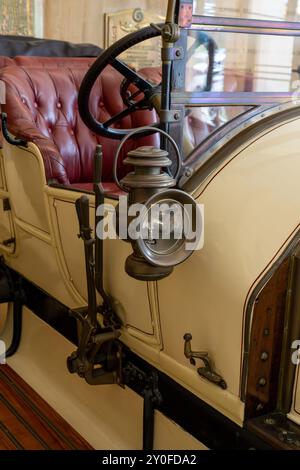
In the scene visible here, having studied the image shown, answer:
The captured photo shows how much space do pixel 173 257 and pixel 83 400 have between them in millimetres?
1068

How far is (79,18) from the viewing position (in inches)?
151

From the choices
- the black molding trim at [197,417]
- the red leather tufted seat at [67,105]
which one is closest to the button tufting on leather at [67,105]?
the red leather tufted seat at [67,105]

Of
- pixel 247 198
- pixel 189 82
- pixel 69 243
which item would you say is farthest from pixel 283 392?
pixel 189 82

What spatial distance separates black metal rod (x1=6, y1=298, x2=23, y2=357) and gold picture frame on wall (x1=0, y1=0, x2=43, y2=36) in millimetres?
1963

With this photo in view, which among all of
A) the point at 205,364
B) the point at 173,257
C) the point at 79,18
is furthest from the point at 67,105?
the point at 205,364

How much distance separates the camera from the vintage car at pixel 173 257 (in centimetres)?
132

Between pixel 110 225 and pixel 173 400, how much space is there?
0.55m

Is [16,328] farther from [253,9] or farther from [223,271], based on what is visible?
[253,9]

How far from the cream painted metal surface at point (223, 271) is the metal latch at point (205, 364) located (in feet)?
0.05

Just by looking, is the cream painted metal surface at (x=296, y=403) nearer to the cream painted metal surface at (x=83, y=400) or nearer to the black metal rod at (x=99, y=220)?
the cream painted metal surface at (x=83, y=400)

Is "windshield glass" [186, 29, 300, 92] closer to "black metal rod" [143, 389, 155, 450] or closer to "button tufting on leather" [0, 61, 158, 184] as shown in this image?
"button tufting on leather" [0, 61, 158, 184]

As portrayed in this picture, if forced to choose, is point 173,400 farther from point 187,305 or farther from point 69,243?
point 69,243

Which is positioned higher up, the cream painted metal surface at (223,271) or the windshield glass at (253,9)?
the windshield glass at (253,9)

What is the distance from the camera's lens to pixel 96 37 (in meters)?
3.95
